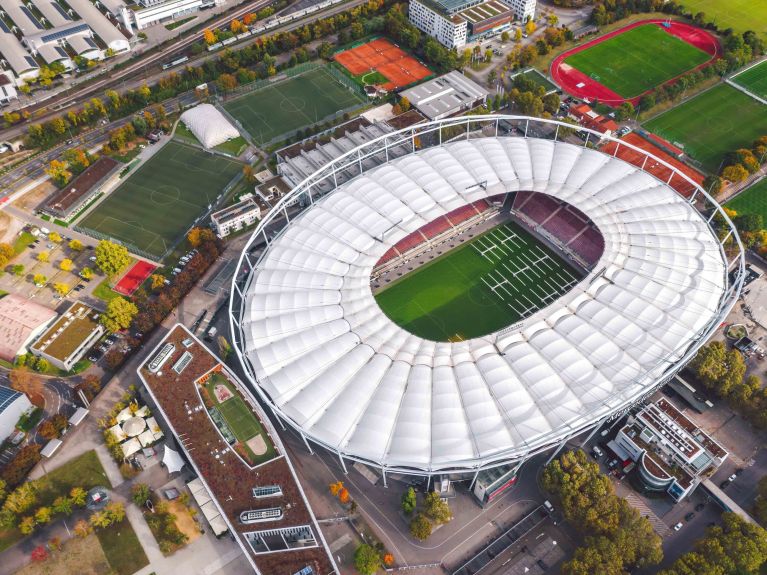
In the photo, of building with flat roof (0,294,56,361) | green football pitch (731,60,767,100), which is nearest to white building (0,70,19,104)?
building with flat roof (0,294,56,361)

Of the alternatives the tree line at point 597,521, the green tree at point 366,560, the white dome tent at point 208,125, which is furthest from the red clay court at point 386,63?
the green tree at point 366,560

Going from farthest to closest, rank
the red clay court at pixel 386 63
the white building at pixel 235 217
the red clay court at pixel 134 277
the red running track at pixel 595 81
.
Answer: the red clay court at pixel 386 63 → the red running track at pixel 595 81 → the white building at pixel 235 217 → the red clay court at pixel 134 277

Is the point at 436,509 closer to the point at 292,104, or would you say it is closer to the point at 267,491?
the point at 267,491

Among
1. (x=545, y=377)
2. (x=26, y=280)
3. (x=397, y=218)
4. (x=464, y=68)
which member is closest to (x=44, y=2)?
(x=26, y=280)

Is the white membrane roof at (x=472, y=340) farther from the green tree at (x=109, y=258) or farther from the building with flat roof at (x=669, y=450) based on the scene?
the green tree at (x=109, y=258)

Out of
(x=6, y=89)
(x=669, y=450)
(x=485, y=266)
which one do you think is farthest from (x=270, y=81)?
(x=669, y=450)

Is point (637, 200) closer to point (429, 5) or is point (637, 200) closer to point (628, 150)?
point (628, 150)

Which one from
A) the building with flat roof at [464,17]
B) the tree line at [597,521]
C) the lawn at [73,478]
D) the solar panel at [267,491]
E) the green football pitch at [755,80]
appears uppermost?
the building with flat roof at [464,17]
